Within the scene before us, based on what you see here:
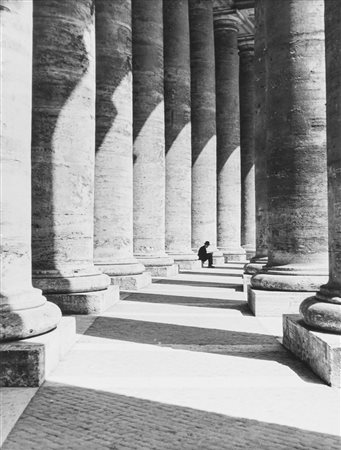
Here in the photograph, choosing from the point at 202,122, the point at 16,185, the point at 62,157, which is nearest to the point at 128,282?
the point at 62,157

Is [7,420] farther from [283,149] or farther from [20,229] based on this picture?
[283,149]

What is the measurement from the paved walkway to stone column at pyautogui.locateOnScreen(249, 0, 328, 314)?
7.34ft

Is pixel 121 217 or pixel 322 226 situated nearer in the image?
pixel 322 226

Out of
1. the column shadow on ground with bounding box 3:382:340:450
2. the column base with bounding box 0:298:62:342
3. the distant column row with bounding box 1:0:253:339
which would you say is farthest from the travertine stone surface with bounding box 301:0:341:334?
the distant column row with bounding box 1:0:253:339

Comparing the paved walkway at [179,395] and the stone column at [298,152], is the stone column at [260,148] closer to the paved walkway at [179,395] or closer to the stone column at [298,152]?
the stone column at [298,152]

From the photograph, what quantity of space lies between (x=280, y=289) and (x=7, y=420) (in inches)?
430

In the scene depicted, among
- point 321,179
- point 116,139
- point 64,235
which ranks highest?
point 116,139

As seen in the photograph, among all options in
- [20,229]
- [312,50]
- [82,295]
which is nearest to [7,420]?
[20,229]

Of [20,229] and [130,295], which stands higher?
[20,229]

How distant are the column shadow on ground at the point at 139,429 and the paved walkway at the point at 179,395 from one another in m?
0.01

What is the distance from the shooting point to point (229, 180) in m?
48.5

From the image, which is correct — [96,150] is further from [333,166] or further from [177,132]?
[177,132]

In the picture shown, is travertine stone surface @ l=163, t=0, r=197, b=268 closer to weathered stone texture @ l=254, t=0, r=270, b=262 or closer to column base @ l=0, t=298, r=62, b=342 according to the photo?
weathered stone texture @ l=254, t=0, r=270, b=262

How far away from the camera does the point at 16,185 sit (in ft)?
34.2
